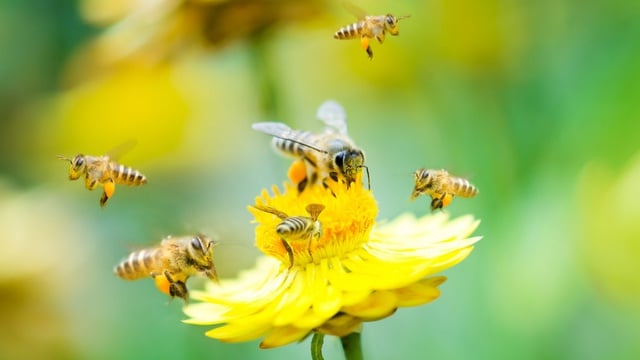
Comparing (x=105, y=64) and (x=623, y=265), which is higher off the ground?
(x=105, y=64)

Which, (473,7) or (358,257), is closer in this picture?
(358,257)

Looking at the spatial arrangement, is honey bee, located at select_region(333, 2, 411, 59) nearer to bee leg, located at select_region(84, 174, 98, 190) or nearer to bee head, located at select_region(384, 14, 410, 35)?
bee head, located at select_region(384, 14, 410, 35)

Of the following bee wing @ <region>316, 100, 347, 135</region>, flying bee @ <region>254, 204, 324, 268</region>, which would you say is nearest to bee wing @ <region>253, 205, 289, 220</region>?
flying bee @ <region>254, 204, 324, 268</region>

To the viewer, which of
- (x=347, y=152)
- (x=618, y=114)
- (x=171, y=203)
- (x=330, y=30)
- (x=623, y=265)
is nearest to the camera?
(x=347, y=152)

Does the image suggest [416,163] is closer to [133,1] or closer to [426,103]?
[426,103]

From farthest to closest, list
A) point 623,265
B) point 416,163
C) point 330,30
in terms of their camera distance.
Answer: point 416,163
point 330,30
point 623,265

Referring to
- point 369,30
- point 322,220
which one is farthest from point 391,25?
point 322,220

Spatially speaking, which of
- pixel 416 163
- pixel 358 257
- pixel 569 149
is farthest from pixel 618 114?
pixel 358 257
